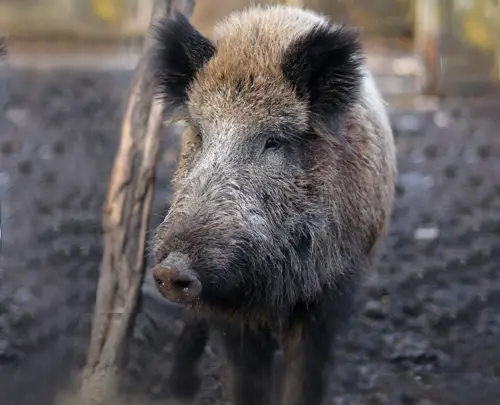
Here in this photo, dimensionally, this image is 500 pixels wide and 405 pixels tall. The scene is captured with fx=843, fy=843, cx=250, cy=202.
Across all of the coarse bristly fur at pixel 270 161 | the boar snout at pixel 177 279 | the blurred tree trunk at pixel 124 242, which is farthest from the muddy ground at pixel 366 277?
the boar snout at pixel 177 279

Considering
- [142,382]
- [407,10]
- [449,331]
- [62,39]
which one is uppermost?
[407,10]

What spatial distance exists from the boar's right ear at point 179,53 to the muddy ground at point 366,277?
138 cm

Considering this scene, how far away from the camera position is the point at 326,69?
3227mm

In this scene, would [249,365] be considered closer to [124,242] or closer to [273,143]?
[124,242]

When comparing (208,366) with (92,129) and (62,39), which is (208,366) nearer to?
(92,129)

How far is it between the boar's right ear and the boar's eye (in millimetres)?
474

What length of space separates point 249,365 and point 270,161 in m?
1.06

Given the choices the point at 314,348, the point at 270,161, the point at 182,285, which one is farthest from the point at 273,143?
the point at 314,348

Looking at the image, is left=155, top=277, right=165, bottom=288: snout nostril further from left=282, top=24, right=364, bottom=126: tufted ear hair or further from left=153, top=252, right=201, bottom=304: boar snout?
left=282, top=24, right=364, bottom=126: tufted ear hair

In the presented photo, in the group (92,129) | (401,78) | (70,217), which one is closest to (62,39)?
(92,129)

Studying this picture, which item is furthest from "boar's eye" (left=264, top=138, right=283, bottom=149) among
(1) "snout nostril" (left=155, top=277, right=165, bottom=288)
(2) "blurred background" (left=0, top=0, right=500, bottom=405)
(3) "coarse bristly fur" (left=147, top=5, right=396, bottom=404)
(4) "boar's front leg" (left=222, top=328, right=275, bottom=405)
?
(2) "blurred background" (left=0, top=0, right=500, bottom=405)

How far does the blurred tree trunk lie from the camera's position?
3977 mm

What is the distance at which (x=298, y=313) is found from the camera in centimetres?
347

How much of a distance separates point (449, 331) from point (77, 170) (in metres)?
3.90
